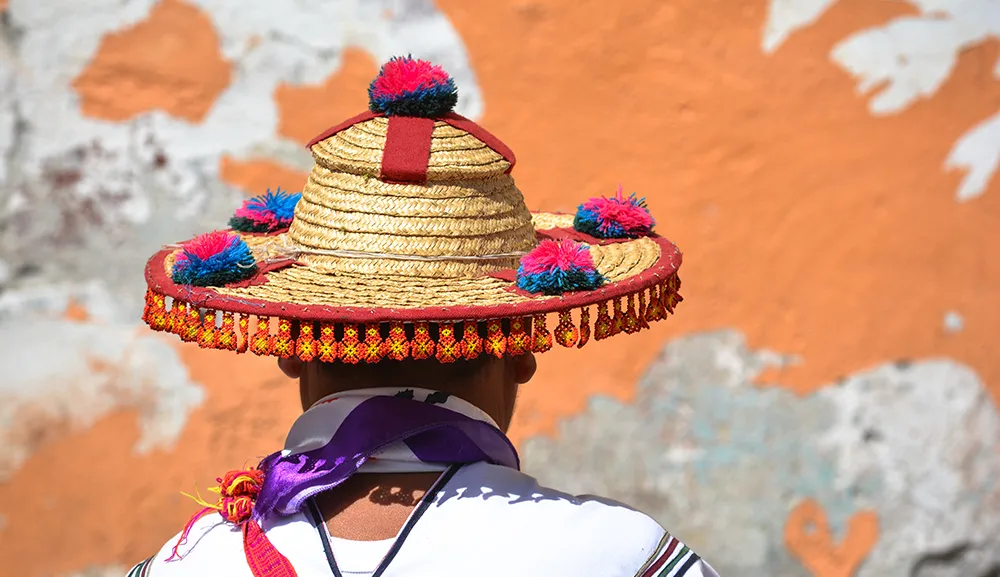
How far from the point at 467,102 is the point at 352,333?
2.19 meters

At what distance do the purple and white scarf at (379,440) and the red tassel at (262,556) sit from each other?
28mm

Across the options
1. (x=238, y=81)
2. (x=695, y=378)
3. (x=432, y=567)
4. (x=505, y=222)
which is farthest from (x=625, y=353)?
(x=432, y=567)

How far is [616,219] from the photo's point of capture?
219 centimetres

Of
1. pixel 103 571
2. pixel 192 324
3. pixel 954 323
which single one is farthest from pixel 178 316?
pixel 954 323

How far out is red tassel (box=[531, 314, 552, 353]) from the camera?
159 centimetres

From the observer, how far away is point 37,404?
138 inches

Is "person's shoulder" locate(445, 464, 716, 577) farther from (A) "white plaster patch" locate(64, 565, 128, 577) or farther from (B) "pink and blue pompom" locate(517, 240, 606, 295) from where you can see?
(A) "white plaster patch" locate(64, 565, 128, 577)

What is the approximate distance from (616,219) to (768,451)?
1763 mm

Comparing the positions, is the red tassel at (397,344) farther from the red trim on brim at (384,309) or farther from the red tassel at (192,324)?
the red tassel at (192,324)

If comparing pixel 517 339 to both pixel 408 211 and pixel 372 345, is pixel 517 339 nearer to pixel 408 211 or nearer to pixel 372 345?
pixel 372 345

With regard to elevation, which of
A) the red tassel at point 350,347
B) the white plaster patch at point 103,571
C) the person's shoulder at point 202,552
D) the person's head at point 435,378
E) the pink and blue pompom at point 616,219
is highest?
the pink and blue pompom at point 616,219

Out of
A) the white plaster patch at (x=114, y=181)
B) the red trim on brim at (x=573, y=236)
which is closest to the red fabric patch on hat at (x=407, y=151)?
the red trim on brim at (x=573, y=236)

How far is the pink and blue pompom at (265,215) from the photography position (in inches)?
86.8

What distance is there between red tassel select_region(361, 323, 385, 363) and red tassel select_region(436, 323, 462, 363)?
0.27ft
